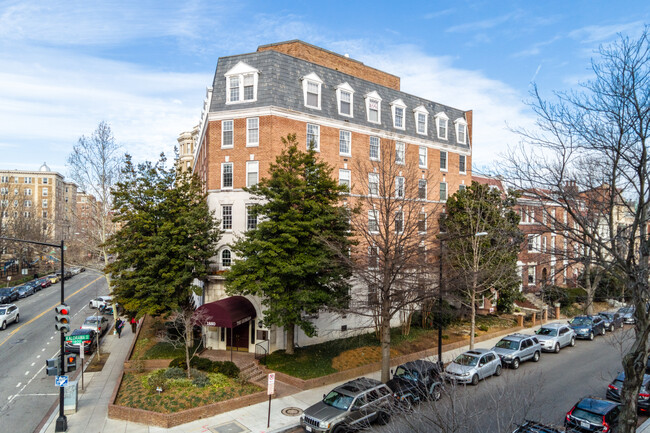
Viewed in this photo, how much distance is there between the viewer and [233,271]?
21.8 meters

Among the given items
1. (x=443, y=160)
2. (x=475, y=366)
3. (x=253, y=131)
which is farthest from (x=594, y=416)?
(x=443, y=160)

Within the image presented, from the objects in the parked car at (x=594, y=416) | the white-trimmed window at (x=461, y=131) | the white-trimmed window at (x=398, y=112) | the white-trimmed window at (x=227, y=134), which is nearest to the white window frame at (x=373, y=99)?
the white-trimmed window at (x=398, y=112)

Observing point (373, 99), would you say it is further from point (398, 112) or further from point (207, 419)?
point (207, 419)

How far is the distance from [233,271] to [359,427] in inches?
408

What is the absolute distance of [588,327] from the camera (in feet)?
105

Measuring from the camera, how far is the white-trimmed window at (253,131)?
28.0 m

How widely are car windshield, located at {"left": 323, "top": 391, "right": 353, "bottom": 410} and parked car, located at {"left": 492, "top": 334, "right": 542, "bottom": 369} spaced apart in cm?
1221

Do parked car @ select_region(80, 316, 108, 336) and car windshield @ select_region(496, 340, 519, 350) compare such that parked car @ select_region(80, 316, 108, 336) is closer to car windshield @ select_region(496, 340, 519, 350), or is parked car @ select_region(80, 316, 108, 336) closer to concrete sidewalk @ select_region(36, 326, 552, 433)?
concrete sidewalk @ select_region(36, 326, 552, 433)

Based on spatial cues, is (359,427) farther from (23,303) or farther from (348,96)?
(23,303)

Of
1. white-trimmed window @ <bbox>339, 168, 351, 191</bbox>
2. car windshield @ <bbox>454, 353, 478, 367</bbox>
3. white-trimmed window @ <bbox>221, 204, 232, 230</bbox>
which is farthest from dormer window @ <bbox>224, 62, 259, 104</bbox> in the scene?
car windshield @ <bbox>454, 353, 478, 367</bbox>

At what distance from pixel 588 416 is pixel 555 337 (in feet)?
48.7

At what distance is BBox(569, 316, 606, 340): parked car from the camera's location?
104ft

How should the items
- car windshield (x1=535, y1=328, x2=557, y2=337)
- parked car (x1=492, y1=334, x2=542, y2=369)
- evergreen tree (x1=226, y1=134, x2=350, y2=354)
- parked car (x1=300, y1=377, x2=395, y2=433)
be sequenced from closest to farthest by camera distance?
parked car (x1=300, y1=377, x2=395, y2=433) → evergreen tree (x1=226, y1=134, x2=350, y2=354) → parked car (x1=492, y1=334, x2=542, y2=369) → car windshield (x1=535, y1=328, x2=557, y2=337)

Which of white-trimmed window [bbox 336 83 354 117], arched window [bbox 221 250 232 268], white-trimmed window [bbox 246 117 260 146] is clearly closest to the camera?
arched window [bbox 221 250 232 268]
